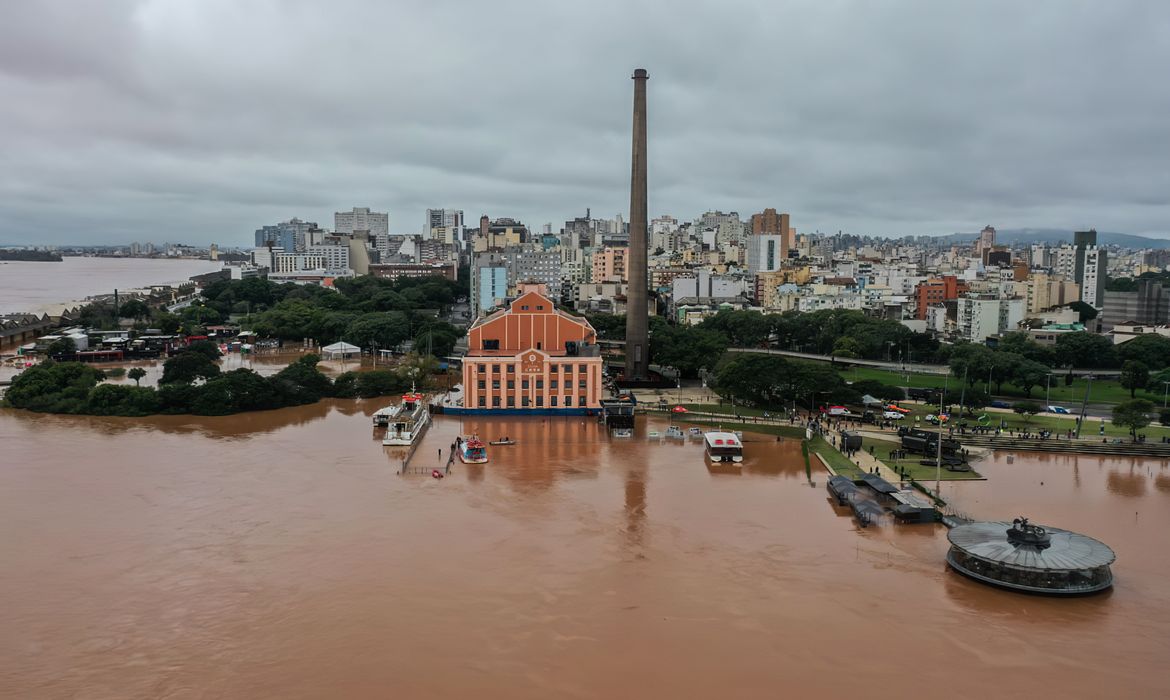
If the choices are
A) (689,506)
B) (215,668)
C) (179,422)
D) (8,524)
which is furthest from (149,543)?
(179,422)

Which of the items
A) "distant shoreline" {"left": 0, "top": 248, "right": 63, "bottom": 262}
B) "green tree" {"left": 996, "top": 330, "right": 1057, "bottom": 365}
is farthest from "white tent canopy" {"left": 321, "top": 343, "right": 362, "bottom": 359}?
"distant shoreline" {"left": 0, "top": 248, "right": 63, "bottom": 262}

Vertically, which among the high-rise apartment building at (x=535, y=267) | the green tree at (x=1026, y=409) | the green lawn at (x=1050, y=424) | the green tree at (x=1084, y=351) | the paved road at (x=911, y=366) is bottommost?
the green lawn at (x=1050, y=424)

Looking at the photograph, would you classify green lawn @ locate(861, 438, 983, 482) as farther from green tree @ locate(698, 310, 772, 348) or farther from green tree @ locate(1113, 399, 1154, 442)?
green tree @ locate(698, 310, 772, 348)

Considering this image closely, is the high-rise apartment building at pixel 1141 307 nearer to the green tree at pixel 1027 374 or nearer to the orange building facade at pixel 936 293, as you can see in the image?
the orange building facade at pixel 936 293

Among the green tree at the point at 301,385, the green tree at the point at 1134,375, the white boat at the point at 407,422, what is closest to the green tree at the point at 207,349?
the green tree at the point at 301,385

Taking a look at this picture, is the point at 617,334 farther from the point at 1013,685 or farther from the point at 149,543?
the point at 1013,685

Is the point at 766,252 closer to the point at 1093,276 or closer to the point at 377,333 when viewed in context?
the point at 1093,276
